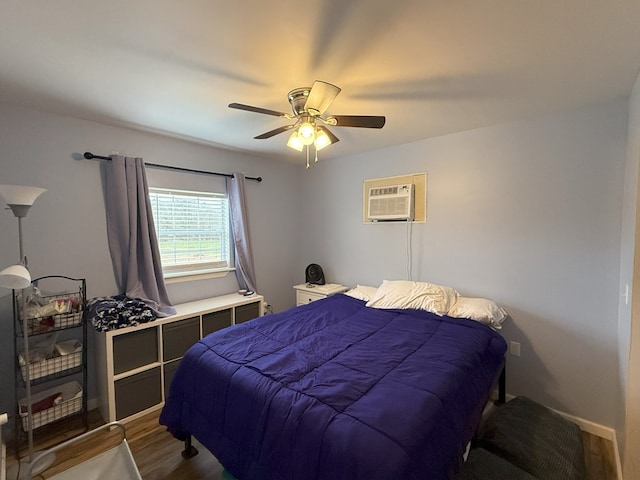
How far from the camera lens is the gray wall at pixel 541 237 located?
84.7 inches

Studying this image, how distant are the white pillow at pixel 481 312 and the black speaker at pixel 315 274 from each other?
1.72 m

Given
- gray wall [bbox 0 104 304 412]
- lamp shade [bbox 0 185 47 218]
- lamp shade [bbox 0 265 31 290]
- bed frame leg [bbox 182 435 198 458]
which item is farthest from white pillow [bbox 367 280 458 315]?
lamp shade [bbox 0 185 47 218]

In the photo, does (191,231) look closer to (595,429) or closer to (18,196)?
(18,196)

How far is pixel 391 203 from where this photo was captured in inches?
127

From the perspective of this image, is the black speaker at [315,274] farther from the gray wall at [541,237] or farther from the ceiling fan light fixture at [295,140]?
the ceiling fan light fixture at [295,140]

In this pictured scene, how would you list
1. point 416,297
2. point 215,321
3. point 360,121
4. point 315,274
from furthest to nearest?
point 315,274
point 215,321
point 416,297
point 360,121

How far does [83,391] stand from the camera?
2240mm

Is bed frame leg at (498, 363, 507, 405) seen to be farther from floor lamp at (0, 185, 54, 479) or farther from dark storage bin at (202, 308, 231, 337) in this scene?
floor lamp at (0, 185, 54, 479)

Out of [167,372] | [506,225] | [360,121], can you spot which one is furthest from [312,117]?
[167,372]

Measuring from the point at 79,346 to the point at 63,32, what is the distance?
6.90 feet

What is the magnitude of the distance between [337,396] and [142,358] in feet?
6.14

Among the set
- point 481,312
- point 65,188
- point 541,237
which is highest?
point 65,188

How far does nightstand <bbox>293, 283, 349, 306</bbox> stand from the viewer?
3.51 metres

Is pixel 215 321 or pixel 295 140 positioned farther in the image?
pixel 215 321
